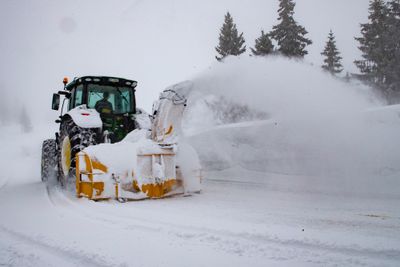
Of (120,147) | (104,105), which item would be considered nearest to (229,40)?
(104,105)

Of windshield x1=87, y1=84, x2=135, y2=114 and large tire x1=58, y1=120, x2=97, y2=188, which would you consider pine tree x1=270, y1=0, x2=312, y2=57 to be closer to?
windshield x1=87, y1=84, x2=135, y2=114

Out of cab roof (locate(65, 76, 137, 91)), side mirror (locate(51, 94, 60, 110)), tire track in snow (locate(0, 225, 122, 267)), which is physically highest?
cab roof (locate(65, 76, 137, 91))

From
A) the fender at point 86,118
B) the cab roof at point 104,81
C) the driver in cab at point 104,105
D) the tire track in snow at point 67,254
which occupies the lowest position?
the tire track in snow at point 67,254

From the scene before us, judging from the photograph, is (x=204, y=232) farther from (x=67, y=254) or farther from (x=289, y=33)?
(x=289, y=33)

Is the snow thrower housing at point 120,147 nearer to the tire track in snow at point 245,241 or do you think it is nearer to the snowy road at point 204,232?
the snowy road at point 204,232

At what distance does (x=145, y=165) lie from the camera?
5.04 meters

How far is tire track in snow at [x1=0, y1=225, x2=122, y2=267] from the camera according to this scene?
96.5 inches

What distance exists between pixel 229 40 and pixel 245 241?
1839 centimetres

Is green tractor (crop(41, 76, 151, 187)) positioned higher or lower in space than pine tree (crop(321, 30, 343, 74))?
lower

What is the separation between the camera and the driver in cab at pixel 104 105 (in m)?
6.69

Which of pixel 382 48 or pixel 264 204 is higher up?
pixel 382 48

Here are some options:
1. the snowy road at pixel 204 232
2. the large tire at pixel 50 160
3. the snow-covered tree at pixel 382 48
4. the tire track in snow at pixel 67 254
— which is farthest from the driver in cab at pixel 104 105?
the snow-covered tree at pixel 382 48

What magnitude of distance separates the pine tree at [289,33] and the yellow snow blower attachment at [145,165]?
14485 millimetres

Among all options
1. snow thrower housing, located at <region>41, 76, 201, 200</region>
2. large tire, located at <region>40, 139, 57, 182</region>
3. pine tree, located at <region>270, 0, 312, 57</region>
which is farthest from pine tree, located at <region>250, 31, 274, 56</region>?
large tire, located at <region>40, 139, 57, 182</region>
